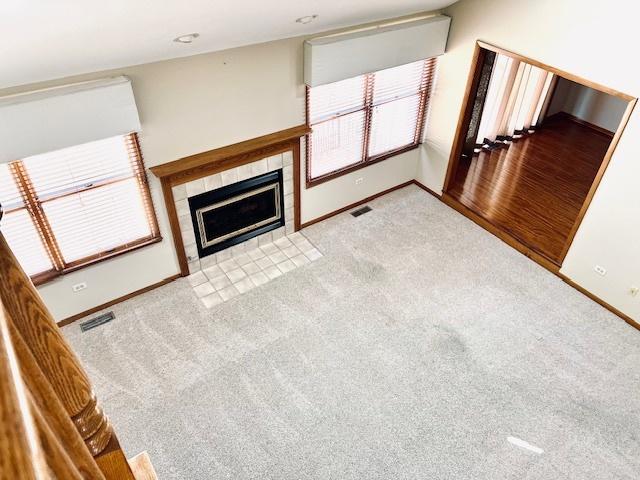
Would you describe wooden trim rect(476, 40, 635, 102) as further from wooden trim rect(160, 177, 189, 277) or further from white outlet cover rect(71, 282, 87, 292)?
white outlet cover rect(71, 282, 87, 292)

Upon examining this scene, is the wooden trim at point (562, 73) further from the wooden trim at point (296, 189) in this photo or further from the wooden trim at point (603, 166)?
the wooden trim at point (296, 189)

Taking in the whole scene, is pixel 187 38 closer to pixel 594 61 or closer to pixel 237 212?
pixel 237 212

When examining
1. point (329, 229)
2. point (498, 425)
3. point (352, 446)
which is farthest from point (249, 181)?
point (498, 425)

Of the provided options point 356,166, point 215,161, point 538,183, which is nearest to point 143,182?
point 215,161

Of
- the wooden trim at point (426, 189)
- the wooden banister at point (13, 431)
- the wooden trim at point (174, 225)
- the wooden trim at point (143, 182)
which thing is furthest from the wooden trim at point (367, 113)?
the wooden banister at point (13, 431)

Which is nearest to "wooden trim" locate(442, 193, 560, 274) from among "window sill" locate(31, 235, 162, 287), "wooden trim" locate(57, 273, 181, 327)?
"wooden trim" locate(57, 273, 181, 327)

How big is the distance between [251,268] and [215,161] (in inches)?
54.7

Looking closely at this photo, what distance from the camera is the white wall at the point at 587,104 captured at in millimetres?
8031

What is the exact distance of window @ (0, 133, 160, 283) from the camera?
4172 mm

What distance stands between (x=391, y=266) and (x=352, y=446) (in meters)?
2.28

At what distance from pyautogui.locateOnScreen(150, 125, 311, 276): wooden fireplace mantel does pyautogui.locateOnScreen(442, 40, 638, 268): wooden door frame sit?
6.76 ft

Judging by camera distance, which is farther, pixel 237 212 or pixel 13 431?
pixel 237 212

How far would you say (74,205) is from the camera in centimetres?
448

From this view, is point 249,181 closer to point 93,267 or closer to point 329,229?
point 329,229
